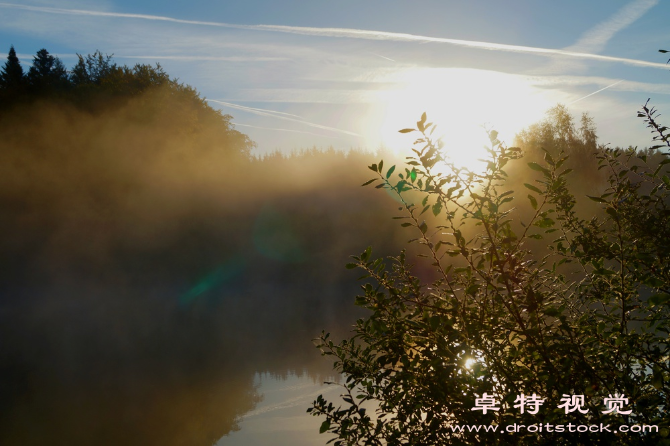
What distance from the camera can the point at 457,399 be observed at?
1810mm

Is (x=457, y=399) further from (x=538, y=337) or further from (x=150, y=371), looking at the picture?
(x=150, y=371)

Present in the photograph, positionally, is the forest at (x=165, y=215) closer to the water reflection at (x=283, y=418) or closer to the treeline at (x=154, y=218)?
the treeline at (x=154, y=218)

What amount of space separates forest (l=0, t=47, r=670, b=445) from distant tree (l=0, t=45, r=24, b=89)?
0.35ft

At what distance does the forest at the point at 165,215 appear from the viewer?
56.9 feet

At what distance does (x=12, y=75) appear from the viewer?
Result: 23.9 m

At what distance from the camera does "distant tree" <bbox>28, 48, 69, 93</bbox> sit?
23.5 m

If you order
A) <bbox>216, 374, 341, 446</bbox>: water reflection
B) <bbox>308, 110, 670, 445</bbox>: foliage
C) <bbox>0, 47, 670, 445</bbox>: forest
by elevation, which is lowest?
<bbox>216, 374, 341, 446</bbox>: water reflection

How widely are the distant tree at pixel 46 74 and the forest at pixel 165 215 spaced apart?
0.09 m

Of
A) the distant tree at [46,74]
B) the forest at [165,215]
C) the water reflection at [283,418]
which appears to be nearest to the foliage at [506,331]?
the water reflection at [283,418]

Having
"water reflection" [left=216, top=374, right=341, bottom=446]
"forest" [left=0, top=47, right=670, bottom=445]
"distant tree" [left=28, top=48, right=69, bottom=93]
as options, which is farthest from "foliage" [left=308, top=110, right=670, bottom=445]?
"distant tree" [left=28, top=48, right=69, bottom=93]

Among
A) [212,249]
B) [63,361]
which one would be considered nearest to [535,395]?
[63,361]

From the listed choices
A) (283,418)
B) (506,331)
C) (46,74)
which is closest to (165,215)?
(46,74)

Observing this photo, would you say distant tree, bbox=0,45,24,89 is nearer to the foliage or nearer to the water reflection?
the water reflection

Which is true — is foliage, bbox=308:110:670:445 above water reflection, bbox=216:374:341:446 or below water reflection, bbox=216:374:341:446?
above
